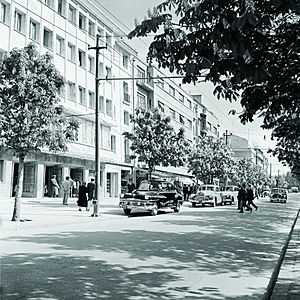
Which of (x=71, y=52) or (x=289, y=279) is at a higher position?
(x=71, y=52)

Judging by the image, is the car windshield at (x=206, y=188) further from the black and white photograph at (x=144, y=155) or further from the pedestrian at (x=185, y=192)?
the pedestrian at (x=185, y=192)

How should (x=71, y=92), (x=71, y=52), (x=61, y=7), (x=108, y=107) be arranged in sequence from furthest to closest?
(x=108, y=107) < (x=71, y=52) < (x=71, y=92) < (x=61, y=7)

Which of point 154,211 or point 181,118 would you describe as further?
point 181,118

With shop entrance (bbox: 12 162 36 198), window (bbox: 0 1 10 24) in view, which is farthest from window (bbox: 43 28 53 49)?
shop entrance (bbox: 12 162 36 198)

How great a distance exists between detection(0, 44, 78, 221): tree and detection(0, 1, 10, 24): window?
566 inches

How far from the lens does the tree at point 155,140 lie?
33.6 metres

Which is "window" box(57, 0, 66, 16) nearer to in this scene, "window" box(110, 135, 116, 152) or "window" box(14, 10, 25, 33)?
"window" box(14, 10, 25, 33)

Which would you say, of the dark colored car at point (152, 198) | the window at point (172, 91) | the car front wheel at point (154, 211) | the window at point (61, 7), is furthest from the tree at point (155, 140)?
the window at point (172, 91)

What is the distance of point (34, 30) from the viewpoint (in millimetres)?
32438

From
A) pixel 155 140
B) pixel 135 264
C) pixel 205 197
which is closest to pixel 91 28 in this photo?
pixel 155 140

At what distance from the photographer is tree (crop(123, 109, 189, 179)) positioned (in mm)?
33625

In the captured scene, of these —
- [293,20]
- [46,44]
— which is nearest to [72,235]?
[293,20]

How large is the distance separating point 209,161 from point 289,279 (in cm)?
4268

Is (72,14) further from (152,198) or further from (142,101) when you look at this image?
(152,198)
